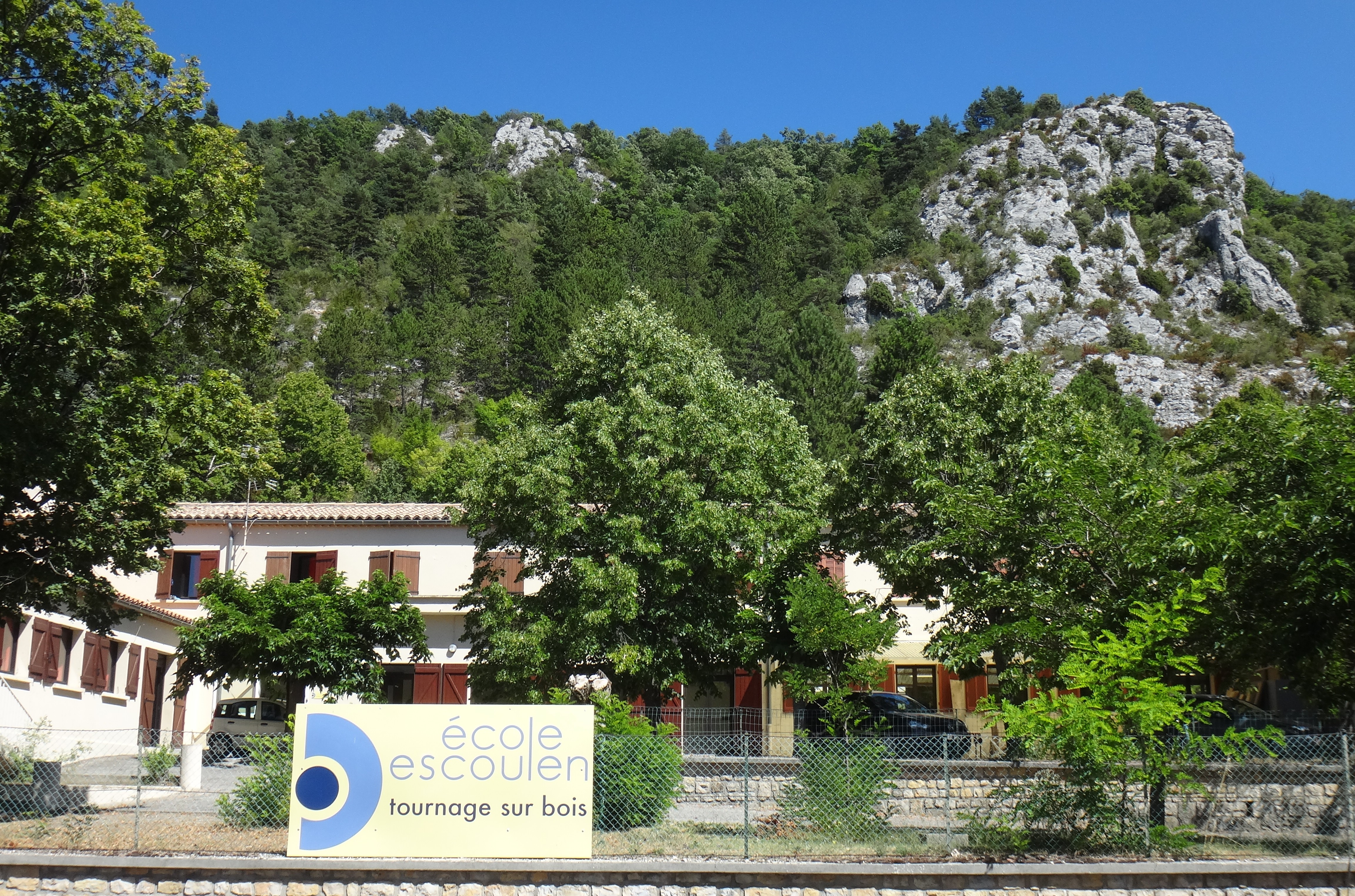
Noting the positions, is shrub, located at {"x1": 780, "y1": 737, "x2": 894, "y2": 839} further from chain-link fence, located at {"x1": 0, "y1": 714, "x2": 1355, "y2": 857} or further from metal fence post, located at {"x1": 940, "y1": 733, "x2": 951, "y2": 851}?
metal fence post, located at {"x1": 940, "y1": 733, "x2": 951, "y2": 851}

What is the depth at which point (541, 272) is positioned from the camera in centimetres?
6988

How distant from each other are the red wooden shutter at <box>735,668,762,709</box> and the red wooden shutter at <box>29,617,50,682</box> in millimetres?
17485

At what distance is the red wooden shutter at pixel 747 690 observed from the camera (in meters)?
30.0

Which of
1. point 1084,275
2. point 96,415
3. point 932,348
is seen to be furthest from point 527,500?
point 1084,275

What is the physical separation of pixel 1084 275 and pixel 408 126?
3650 inches

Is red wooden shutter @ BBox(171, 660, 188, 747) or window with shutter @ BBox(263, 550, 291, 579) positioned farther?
red wooden shutter @ BBox(171, 660, 188, 747)

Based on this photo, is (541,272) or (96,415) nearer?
(96,415)

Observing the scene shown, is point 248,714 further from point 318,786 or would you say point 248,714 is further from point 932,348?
point 932,348

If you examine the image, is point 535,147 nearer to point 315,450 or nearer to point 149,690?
point 315,450

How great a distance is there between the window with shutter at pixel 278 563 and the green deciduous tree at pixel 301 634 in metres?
7.61

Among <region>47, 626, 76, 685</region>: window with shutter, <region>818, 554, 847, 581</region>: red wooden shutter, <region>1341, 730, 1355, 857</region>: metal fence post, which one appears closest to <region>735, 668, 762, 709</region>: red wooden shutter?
<region>818, 554, 847, 581</region>: red wooden shutter

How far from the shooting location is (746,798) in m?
11.5

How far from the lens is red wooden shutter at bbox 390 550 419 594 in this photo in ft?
103

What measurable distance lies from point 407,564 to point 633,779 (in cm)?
2071
